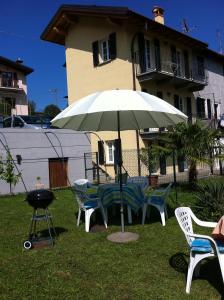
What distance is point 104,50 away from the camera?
22594 mm

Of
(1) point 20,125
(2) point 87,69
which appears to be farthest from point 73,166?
(2) point 87,69

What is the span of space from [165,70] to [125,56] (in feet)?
11.1

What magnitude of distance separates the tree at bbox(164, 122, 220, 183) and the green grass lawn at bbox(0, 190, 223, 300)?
5342mm

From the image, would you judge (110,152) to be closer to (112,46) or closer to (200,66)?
(112,46)

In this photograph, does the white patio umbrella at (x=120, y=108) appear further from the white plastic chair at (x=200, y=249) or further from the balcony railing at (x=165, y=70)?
the balcony railing at (x=165, y=70)

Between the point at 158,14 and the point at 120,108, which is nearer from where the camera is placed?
the point at 120,108

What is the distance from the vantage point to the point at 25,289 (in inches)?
177

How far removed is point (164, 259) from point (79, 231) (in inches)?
98.6

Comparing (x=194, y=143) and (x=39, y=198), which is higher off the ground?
(x=194, y=143)

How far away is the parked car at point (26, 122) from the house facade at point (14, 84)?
644 inches

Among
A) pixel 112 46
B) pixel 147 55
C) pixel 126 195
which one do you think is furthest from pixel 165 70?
pixel 126 195

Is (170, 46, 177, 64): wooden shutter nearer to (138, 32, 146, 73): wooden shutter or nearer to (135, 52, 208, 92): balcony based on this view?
(135, 52, 208, 92): balcony

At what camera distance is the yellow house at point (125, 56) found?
67.9ft

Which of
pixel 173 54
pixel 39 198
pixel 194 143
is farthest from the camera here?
pixel 173 54
